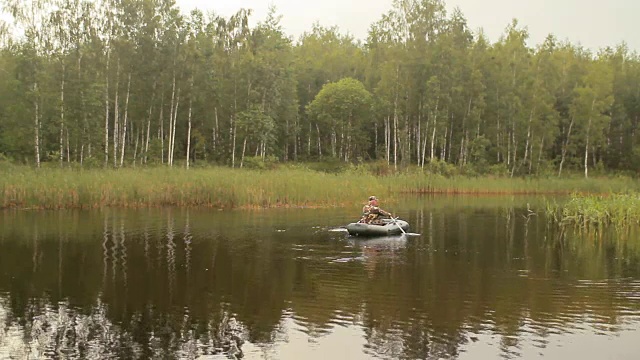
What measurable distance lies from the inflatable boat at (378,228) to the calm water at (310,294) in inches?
15.3

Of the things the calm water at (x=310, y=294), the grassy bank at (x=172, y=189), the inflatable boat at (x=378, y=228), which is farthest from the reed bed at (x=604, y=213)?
the inflatable boat at (x=378, y=228)

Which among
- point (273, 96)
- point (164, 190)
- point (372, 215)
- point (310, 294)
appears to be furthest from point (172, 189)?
point (273, 96)

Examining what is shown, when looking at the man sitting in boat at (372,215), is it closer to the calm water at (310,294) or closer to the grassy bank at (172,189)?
the calm water at (310,294)

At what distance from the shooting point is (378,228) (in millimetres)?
21250

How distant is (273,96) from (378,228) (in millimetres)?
35197

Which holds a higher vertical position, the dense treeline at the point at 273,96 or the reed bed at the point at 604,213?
the dense treeline at the point at 273,96

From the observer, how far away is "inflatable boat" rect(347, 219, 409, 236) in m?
21.0

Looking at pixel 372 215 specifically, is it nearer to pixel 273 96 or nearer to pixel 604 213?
pixel 604 213

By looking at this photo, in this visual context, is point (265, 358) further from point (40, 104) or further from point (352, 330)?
point (40, 104)

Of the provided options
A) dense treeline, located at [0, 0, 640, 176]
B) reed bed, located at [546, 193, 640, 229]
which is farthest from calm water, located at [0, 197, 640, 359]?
dense treeline, located at [0, 0, 640, 176]

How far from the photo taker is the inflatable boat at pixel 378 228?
2105cm

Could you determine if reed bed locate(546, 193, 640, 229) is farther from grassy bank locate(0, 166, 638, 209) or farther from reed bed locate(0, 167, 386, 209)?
reed bed locate(0, 167, 386, 209)

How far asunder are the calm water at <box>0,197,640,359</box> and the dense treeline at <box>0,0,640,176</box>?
77.7 feet

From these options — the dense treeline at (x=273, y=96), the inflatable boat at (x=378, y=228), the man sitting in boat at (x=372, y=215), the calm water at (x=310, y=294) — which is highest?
the dense treeline at (x=273, y=96)
